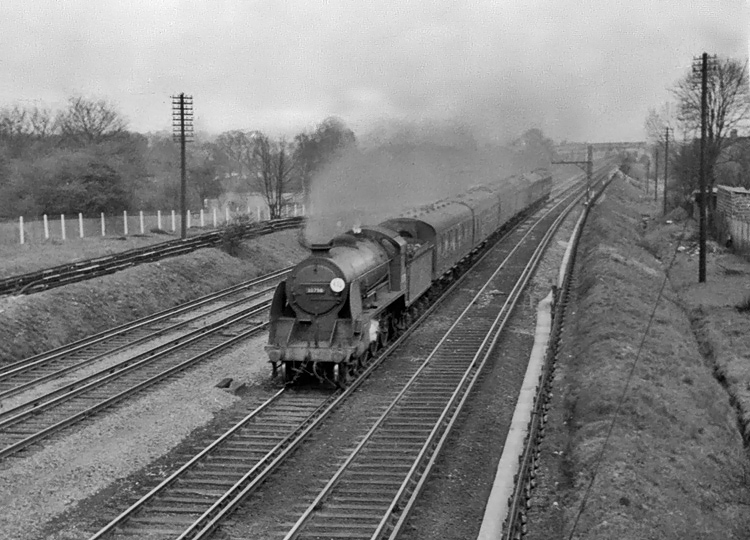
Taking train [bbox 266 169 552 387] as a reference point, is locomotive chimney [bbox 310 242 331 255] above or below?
above

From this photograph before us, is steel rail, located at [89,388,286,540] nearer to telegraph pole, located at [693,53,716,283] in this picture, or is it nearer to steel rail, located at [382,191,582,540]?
steel rail, located at [382,191,582,540]

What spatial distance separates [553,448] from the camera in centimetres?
1209

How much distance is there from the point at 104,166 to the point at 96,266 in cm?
1865

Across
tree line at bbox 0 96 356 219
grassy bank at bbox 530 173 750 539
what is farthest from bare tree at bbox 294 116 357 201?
grassy bank at bbox 530 173 750 539

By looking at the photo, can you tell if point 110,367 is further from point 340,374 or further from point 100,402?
point 340,374

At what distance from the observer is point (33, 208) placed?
40.9 m

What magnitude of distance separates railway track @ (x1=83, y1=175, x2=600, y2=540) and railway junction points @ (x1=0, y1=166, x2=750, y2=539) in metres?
0.27

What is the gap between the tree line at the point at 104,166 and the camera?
41344 mm

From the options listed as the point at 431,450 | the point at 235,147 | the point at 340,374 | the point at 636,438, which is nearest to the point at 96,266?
the point at 340,374

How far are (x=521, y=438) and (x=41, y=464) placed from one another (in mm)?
7428

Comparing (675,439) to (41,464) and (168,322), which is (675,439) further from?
(168,322)

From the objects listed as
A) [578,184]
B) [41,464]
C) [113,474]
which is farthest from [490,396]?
[578,184]

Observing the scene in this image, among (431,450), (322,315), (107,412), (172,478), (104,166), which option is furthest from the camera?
(104,166)

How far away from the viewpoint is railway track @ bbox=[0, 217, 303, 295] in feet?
73.8
